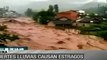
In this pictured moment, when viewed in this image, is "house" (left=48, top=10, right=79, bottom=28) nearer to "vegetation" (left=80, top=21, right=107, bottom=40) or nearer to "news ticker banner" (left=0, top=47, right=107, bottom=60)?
"vegetation" (left=80, top=21, right=107, bottom=40)

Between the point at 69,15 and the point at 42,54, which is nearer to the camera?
the point at 42,54

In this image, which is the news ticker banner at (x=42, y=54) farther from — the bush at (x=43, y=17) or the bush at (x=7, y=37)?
the bush at (x=43, y=17)

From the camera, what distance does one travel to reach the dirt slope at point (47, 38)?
1646 mm

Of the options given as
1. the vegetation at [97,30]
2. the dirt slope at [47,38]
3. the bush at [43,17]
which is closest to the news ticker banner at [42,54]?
the dirt slope at [47,38]

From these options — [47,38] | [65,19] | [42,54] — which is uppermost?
[65,19]

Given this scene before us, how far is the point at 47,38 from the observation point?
1683 millimetres

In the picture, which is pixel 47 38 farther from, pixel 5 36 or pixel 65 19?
pixel 5 36

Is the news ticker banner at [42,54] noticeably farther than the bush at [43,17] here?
No

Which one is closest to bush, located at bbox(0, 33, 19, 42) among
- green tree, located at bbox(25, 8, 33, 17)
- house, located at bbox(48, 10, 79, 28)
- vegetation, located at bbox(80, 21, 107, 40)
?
green tree, located at bbox(25, 8, 33, 17)

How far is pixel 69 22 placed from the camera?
67.7 inches

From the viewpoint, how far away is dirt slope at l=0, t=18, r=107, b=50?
5.40 ft

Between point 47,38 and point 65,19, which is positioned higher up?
point 65,19

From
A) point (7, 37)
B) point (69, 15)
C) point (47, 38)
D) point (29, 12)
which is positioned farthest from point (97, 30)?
point (7, 37)

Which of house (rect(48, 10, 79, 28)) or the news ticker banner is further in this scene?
house (rect(48, 10, 79, 28))
